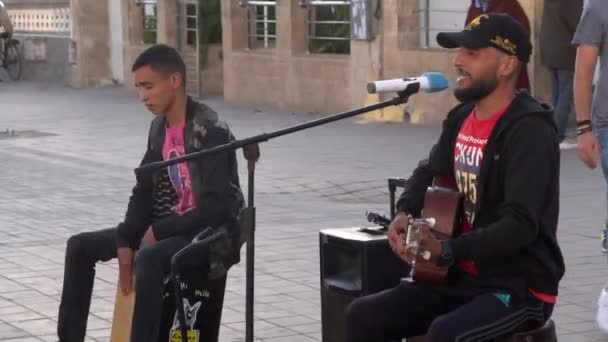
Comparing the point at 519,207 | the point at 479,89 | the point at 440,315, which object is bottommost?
the point at 440,315

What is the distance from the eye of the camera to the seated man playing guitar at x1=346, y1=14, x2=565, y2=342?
444 cm

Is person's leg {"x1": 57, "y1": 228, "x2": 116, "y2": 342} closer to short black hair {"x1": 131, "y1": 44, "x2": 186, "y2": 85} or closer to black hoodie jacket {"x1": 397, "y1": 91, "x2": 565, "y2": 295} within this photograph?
short black hair {"x1": 131, "y1": 44, "x2": 186, "y2": 85}

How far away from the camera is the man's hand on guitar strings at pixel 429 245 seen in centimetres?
442

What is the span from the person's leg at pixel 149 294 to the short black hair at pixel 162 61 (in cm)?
77

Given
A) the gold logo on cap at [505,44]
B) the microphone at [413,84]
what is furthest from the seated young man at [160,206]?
the gold logo on cap at [505,44]

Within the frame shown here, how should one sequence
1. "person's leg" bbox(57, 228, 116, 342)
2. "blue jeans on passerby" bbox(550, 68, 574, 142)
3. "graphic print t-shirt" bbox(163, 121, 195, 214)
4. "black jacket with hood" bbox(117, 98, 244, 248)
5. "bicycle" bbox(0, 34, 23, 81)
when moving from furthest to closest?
"bicycle" bbox(0, 34, 23, 81)
"blue jeans on passerby" bbox(550, 68, 574, 142)
"person's leg" bbox(57, 228, 116, 342)
"graphic print t-shirt" bbox(163, 121, 195, 214)
"black jacket with hood" bbox(117, 98, 244, 248)

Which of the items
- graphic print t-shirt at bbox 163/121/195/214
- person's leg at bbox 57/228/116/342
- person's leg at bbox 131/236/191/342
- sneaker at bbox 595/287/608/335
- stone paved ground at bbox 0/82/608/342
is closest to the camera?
person's leg at bbox 131/236/191/342

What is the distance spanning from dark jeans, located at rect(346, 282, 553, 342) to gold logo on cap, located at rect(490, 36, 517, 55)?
2.52 ft

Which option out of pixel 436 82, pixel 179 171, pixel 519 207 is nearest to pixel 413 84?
pixel 436 82

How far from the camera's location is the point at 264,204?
10867 mm

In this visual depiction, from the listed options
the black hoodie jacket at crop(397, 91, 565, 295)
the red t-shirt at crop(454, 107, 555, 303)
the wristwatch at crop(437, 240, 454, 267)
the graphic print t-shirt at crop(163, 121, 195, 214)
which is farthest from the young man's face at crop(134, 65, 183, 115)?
the wristwatch at crop(437, 240, 454, 267)

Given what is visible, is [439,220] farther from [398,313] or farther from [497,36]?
[497,36]

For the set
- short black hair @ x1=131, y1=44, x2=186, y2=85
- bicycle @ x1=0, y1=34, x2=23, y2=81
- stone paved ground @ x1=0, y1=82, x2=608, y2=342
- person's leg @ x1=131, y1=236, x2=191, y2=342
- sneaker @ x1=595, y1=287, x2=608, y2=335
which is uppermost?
short black hair @ x1=131, y1=44, x2=186, y2=85

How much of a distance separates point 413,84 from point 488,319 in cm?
82
